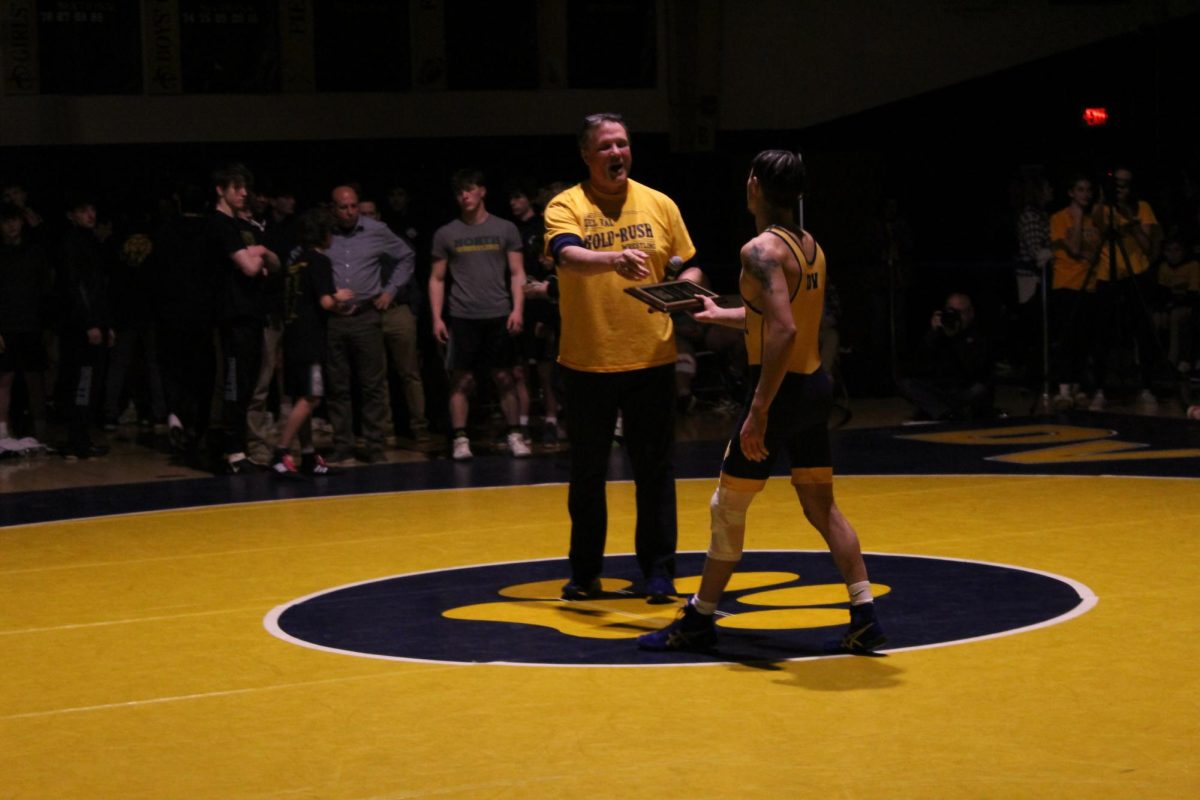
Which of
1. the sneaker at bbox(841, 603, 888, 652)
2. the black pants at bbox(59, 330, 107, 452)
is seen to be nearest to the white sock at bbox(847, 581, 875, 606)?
the sneaker at bbox(841, 603, 888, 652)

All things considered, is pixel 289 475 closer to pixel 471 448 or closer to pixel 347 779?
pixel 471 448

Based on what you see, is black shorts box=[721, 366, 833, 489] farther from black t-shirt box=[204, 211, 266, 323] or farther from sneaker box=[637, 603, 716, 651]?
black t-shirt box=[204, 211, 266, 323]

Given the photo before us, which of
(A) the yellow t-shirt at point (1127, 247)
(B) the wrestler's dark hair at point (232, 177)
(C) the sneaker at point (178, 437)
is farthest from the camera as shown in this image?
(A) the yellow t-shirt at point (1127, 247)

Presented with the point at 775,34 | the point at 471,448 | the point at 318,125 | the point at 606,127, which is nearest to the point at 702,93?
the point at 775,34

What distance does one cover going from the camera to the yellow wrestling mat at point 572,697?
4.66 meters

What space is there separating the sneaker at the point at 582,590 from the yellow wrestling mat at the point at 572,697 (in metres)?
0.12

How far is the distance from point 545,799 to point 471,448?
838 centimetres

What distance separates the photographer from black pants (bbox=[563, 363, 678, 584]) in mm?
7152

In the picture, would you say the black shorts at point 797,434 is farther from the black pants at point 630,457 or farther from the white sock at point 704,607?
the black pants at point 630,457

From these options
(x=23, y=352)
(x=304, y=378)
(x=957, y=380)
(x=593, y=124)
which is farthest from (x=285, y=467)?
(x=957, y=380)

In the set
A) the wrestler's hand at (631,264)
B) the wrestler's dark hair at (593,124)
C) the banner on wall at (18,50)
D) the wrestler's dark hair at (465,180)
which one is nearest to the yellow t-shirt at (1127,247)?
the wrestler's dark hair at (465,180)

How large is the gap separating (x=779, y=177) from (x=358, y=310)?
636 cm

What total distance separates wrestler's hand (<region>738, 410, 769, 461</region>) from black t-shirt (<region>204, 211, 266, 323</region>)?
239 inches

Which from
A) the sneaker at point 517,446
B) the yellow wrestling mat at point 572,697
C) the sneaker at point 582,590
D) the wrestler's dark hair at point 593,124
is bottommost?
the yellow wrestling mat at point 572,697
